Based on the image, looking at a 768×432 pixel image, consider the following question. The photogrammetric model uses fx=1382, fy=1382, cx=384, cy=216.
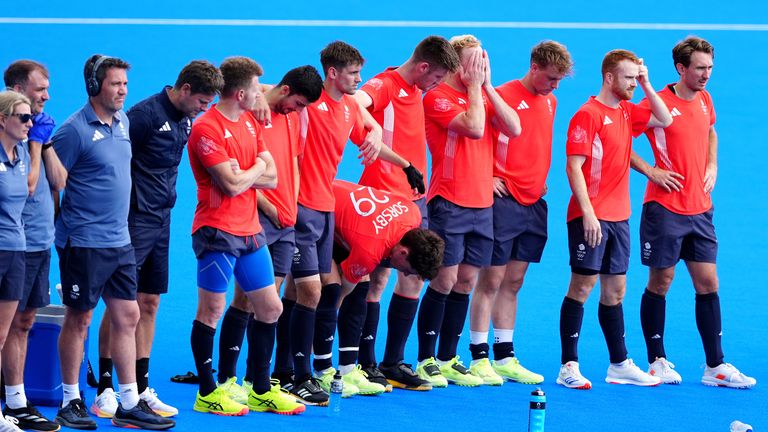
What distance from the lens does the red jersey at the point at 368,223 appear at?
314 inches

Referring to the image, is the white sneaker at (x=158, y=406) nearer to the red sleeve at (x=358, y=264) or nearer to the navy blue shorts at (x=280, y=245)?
the navy blue shorts at (x=280, y=245)

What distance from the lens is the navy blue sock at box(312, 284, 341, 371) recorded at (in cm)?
817

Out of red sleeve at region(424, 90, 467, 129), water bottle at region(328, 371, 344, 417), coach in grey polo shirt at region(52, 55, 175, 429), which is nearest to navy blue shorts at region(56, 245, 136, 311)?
coach in grey polo shirt at region(52, 55, 175, 429)

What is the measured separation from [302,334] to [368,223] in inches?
29.6

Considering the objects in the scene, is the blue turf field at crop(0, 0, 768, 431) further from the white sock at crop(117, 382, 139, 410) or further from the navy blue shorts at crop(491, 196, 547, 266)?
the navy blue shorts at crop(491, 196, 547, 266)

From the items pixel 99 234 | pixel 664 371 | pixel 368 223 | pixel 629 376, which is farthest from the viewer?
pixel 664 371

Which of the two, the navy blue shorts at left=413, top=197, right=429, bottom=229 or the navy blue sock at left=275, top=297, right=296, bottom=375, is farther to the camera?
the navy blue shorts at left=413, top=197, right=429, bottom=229

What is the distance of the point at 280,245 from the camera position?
25.8ft

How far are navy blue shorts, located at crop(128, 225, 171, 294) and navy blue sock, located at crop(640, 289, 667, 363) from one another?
11.2ft

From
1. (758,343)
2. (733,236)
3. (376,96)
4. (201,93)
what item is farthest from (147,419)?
(733,236)

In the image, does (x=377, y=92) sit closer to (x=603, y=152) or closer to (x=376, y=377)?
(x=603, y=152)

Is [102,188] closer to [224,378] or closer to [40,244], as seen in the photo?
[40,244]

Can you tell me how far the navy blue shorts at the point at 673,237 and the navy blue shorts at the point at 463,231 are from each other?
1181mm

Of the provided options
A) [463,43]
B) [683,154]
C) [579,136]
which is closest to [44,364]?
[463,43]
